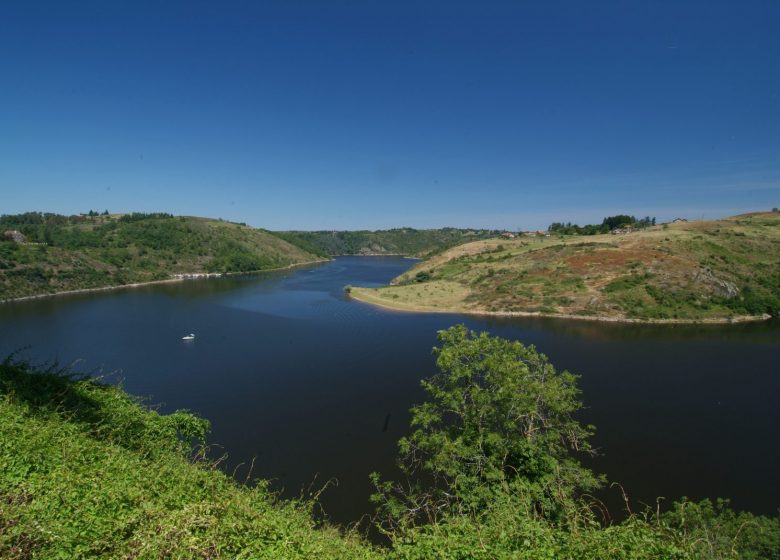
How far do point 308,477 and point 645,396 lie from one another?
103 ft

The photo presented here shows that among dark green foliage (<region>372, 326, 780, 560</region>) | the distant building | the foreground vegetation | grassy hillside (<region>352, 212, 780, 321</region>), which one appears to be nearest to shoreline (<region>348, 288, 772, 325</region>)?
grassy hillside (<region>352, 212, 780, 321</region>)

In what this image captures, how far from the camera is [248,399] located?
35.8 m

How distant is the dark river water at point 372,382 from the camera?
24844mm

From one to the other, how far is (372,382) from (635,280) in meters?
62.4

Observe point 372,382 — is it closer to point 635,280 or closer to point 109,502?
point 109,502

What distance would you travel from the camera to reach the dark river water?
24.8 m

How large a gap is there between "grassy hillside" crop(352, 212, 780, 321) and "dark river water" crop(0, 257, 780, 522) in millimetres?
6483

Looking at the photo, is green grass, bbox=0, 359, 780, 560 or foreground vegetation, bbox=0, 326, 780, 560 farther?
foreground vegetation, bbox=0, 326, 780, 560

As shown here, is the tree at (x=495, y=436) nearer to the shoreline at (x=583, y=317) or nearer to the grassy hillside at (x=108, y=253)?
the shoreline at (x=583, y=317)

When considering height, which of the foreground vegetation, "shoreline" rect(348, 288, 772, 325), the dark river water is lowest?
the dark river water

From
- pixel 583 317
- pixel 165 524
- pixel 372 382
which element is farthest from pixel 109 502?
pixel 583 317

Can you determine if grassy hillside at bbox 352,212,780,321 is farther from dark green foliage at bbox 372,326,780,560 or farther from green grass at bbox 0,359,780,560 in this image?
green grass at bbox 0,359,780,560

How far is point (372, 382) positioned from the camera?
4038 cm

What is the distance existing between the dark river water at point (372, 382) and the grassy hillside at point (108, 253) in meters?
28.3
